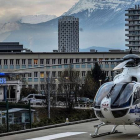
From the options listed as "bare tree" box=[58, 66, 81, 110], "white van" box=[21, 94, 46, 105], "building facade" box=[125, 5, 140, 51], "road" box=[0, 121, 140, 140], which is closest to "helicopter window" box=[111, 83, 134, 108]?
"road" box=[0, 121, 140, 140]

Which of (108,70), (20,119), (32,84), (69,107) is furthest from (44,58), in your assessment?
(20,119)

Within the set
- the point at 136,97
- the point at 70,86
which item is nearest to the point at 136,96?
the point at 136,97

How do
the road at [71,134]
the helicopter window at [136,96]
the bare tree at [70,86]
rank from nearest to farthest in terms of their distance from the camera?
the helicopter window at [136,96], the road at [71,134], the bare tree at [70,86]

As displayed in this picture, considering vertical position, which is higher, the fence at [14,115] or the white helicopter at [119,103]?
the white helicopter at [119,103]

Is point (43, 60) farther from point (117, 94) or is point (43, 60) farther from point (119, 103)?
point (119, 103)

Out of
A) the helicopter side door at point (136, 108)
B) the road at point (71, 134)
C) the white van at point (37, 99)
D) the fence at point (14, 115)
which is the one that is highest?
the helicopter side door at point (136, 108)

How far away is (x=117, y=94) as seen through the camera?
94.2 feet

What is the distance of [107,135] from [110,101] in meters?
2.78

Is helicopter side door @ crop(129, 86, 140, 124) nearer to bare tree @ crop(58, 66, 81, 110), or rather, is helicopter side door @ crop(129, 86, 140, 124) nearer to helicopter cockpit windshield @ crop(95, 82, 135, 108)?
helicopter cockpit windshield @ crop(95, 82, 135, 108)

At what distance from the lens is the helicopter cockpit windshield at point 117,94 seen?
93.4 ft

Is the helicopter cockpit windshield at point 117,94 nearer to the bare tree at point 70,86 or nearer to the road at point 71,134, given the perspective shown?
the road at point 71,134

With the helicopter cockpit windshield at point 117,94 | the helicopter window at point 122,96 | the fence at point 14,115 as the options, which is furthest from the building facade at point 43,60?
the helicopter window at point 122,96

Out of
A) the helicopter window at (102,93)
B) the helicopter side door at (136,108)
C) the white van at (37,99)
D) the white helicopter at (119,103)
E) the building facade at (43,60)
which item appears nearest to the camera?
the white helicopter at (119,103)

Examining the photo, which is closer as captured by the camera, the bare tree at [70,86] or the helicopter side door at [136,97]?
the helicopter side door at [136,97]
